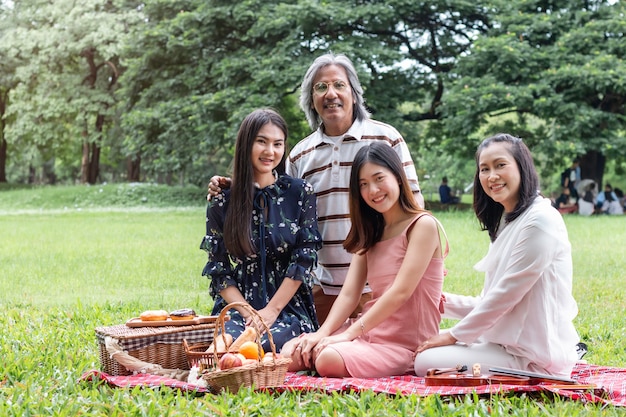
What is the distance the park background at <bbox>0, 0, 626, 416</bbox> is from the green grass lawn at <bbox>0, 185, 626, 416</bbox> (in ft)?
0.08

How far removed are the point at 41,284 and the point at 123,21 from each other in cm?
2075

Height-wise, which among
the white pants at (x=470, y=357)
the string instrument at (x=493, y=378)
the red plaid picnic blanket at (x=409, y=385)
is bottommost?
the red plaid picnic blanket at (x=409, y=385)

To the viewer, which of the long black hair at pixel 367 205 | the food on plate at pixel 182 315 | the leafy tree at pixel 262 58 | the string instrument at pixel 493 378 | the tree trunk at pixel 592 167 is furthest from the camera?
the tree trunk at pixel 592 167

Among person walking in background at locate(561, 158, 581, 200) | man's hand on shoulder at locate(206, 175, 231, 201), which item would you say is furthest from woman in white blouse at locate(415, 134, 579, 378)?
person walking in background at locate(561, 158, 581, 200)

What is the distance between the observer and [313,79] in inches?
202

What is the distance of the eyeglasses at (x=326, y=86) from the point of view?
5.07 m

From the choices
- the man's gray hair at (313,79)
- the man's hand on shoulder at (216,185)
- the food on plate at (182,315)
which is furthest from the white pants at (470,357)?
the man's gray hair at (313,79)

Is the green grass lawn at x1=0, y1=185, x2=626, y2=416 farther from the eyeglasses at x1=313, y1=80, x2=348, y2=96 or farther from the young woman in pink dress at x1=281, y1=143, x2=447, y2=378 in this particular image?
the eyeglasses at x1=313, y1=80, x2=348, y2=96

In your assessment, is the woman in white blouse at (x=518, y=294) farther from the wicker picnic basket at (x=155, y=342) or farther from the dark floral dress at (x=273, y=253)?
the wicker picnic basket at (x=155, y=342)

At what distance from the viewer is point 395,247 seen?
179 inches

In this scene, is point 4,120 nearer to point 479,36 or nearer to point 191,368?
point 479,36

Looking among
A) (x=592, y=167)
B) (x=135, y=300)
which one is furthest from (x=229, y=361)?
(x=592, y=167)

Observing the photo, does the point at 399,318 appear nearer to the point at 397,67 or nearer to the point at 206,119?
the point at 206,119

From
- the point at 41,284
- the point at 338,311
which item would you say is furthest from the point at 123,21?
the point at 338,311
